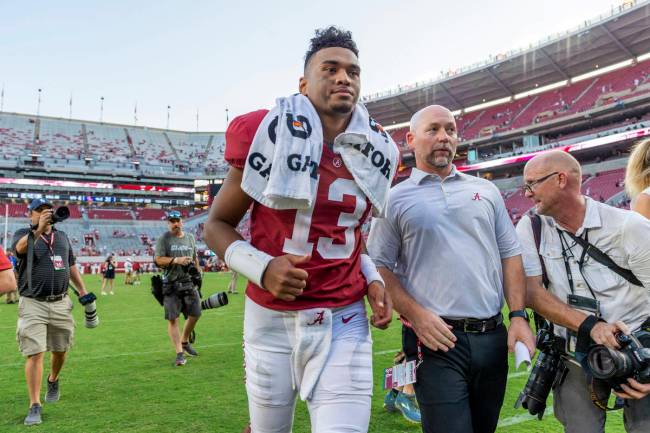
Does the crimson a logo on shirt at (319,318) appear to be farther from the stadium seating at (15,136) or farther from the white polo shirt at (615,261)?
the stadium seating at (15,136)

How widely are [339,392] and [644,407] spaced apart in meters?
1.46

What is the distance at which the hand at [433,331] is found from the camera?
2.16 meters

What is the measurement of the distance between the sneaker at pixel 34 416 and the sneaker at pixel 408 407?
3136 millimetres

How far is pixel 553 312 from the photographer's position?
2.29 m

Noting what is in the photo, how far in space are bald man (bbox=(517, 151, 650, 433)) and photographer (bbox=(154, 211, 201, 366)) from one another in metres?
5.18

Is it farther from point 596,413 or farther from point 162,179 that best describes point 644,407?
point 162,179

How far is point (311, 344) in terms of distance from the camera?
1.81 metres

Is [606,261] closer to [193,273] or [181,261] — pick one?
[181,261]

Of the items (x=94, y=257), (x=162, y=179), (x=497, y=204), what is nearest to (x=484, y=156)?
(x=94, y=257)

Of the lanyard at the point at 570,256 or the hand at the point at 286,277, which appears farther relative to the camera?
the lanyard at the point at 570,256

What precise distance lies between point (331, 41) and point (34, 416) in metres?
4.21

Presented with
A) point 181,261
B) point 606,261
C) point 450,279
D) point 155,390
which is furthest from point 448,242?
point 181,261

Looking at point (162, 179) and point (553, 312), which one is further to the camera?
point (162, 179)

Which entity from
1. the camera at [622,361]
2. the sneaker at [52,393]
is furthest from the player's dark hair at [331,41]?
the sneaker at [52,393]
